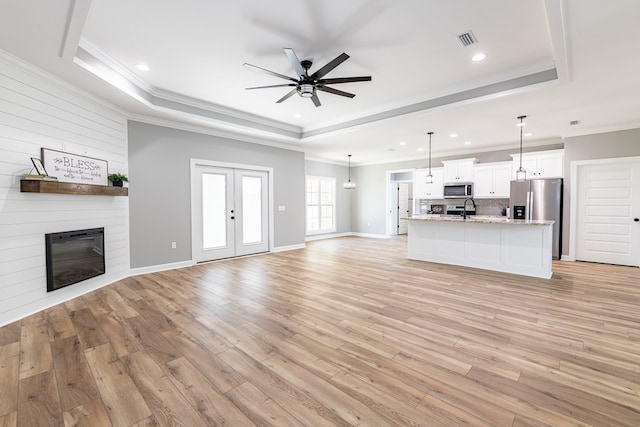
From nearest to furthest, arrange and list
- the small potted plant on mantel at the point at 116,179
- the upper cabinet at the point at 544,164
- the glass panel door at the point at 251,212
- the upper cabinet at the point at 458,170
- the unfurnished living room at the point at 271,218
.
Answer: the unfurnished living room at the point at 271,218 < the small potted plant on mantel at the point at 116,179 < the upper cabinet at the point at 544,164 < the glass panel door at the point at 251,212 < the upper cabinet at the point at 458,170

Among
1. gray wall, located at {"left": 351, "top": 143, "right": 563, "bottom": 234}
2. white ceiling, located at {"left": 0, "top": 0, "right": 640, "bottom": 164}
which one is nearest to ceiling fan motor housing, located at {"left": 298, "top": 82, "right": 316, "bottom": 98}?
white ceiling, located at {"left": 0, "top": 0, "right": 640, "bottom": 164}

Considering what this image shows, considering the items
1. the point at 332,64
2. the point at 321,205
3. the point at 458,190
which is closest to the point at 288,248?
the point at 321,205

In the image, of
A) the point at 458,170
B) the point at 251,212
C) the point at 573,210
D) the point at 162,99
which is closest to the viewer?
the point at 162,99

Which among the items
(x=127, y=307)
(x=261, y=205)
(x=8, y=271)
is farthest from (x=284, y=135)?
(x=8, y=271)

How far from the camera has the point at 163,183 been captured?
5.24 metres

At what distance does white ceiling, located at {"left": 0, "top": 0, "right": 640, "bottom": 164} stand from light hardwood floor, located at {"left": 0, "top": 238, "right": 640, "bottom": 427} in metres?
2.91

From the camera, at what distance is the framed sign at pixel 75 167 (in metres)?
3.43

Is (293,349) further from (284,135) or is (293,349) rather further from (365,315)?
(284,135)

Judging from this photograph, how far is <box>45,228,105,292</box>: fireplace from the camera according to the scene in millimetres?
3426

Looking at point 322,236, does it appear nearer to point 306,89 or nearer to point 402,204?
point 402,204

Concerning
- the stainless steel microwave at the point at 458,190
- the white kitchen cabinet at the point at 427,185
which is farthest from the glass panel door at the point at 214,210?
the stainless steel microwave at the point at 458,190

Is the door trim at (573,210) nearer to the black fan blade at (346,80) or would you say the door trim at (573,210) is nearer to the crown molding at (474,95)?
the crown molding at (474,95)

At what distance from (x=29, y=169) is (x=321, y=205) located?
7457mm

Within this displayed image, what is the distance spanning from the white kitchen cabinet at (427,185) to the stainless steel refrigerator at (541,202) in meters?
1.99
